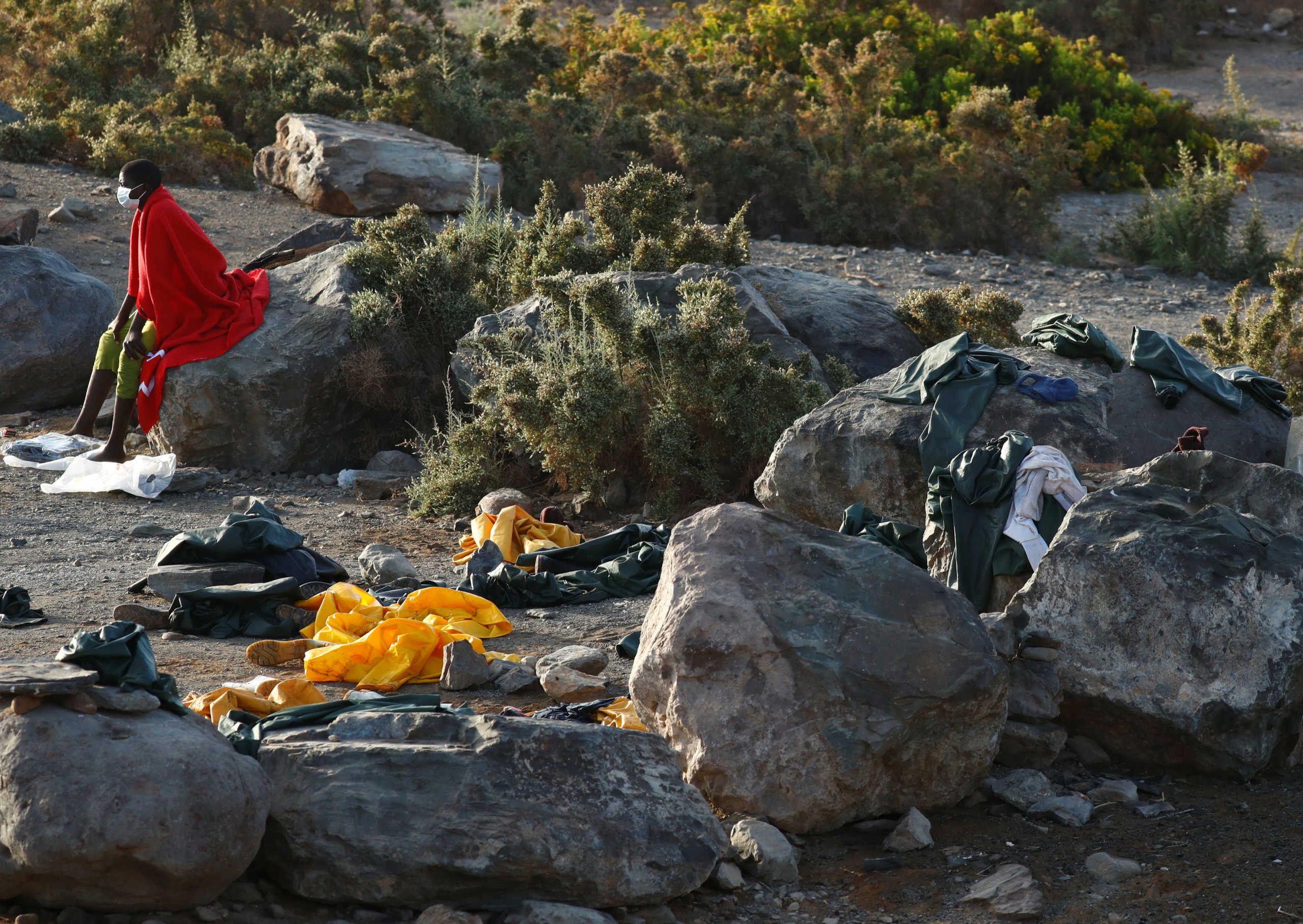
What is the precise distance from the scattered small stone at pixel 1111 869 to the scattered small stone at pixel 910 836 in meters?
0.42

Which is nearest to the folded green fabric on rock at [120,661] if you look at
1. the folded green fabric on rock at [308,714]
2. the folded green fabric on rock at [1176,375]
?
the folded green fabric on rock at [308,714]

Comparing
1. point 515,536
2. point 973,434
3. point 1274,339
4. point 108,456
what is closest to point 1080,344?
point 973,434

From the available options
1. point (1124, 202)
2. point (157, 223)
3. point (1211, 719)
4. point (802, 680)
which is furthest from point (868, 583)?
point (1124, 202)

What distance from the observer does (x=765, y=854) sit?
10.4ft

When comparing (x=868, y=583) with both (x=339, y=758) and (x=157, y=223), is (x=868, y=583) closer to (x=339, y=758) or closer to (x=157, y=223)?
(x=339, y=758)

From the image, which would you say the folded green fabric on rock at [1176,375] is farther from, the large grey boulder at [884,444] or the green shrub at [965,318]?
the green shrub at [965,318]

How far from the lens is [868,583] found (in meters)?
3.59

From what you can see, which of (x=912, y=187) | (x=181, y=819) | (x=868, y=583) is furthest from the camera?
(x=912, y=187)

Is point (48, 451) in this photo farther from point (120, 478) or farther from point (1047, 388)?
point (1047, 388)

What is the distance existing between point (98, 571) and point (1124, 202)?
45.9ft

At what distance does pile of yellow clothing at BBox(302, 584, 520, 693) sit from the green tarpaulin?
5.66 feet

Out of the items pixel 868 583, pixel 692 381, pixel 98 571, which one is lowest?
pixel 98 571

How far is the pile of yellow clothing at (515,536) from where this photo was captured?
6160 mm

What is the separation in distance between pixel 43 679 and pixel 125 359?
18.4 ft
